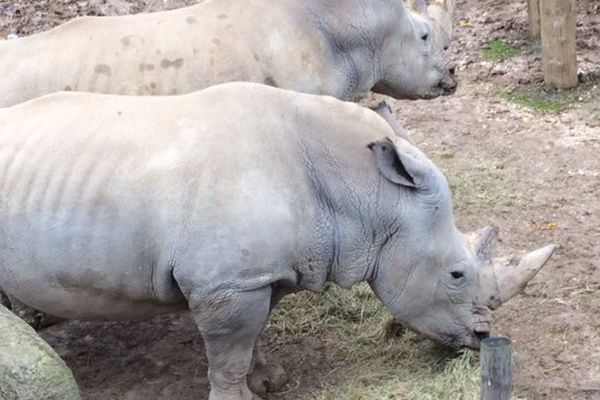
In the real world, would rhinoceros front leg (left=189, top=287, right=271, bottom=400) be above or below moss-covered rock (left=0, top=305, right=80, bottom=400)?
below

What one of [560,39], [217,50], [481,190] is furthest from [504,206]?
[217,50]

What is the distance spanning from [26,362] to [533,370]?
2632 millimetres

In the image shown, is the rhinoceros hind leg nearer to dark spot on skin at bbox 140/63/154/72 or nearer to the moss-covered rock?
the moss-covered rock

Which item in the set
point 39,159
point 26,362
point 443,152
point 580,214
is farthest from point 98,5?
point 26,362

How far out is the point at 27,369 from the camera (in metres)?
4.46

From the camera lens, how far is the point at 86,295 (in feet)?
16.8

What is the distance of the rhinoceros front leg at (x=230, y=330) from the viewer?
4914 mm

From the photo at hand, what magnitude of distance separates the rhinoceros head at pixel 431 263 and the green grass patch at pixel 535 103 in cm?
406

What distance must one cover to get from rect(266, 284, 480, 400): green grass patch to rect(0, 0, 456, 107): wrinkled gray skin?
1265 millimetres

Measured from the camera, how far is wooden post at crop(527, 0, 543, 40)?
10.4 m

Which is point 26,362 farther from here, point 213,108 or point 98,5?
point 98,5

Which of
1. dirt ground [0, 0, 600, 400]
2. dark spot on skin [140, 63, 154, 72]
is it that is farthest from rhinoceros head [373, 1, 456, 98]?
dark spot on skin [140, 63, 154, 72]

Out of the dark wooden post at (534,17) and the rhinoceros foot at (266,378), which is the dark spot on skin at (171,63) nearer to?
the rhinoceros foot at (266,378)

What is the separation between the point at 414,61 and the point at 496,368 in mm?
2931
